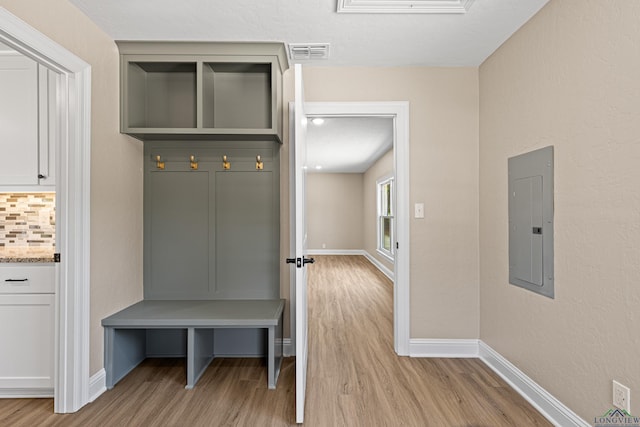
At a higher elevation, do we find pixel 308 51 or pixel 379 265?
pixel 308 51

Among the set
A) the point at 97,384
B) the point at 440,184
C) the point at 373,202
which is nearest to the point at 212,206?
the point at 97,384

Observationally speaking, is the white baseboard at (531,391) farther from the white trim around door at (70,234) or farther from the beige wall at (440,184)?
the white trim around door at (70,234)

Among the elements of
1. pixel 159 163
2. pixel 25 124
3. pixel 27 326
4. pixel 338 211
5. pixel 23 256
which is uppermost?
pixel 25 124

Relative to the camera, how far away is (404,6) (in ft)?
6.29

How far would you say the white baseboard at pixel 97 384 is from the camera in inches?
80.7

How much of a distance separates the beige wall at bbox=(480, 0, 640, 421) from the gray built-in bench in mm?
1677

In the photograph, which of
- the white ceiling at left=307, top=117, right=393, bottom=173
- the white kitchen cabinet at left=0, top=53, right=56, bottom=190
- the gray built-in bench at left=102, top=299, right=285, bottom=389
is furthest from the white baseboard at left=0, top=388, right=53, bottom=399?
the white ceiling at left=307, top=117, right=393, bottom=173

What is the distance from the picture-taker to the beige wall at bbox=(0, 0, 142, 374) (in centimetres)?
192

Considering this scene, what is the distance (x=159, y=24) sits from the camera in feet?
7.01

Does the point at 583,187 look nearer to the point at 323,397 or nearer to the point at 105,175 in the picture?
the point at 323,397

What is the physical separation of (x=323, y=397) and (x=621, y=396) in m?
1.51

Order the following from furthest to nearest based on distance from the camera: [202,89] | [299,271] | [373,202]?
[373,202] < [202,89] < [299,271]

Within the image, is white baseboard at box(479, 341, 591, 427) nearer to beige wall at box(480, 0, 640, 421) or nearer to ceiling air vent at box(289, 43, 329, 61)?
beige wall at box(480, 0, 640, 421)

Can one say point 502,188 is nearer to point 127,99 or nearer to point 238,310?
point 238,310
